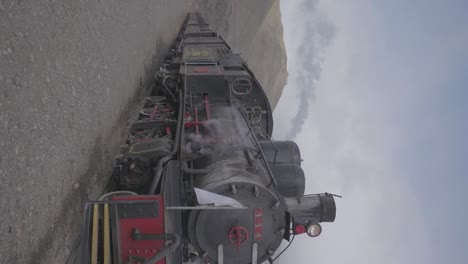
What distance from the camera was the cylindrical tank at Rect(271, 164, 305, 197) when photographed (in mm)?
4617

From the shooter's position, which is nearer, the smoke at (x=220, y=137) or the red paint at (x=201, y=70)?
the smoke at (x=220, y=137)

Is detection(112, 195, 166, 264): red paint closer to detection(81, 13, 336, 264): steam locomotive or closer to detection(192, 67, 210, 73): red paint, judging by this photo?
detection(81, 13, 336, 264): steam locomotive

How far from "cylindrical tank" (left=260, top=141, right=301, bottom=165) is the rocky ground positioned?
2.10 meters

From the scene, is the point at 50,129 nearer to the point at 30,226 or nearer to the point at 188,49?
the point at 30,226

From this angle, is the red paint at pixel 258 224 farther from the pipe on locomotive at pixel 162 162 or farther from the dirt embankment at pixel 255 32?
the dirt embankment at pixel 255 32

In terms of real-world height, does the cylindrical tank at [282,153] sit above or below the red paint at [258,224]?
above

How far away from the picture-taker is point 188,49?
9.23 metres

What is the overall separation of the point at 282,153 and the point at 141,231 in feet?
8.58

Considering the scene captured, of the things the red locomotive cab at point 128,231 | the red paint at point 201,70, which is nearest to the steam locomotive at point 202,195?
the red locomotive cab at point 128,231

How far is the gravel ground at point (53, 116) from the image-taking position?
256 centimetres

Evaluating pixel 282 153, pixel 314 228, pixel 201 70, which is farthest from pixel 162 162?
pixel 201 70

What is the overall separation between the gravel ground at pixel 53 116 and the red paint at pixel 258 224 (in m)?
1.78

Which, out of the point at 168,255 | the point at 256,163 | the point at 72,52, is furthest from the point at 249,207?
the point at 72,52

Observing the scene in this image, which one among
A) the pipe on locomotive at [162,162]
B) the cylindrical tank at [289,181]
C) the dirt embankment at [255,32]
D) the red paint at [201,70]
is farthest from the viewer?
the dirt embankment at [255,32]
